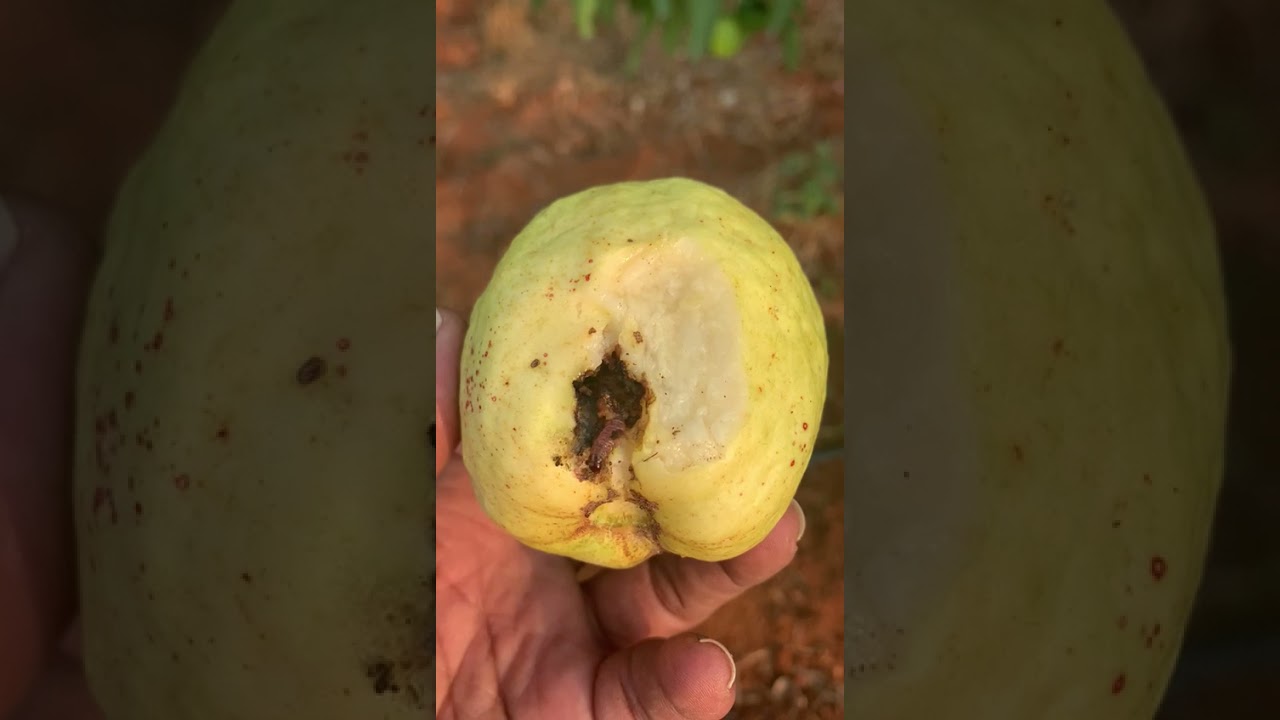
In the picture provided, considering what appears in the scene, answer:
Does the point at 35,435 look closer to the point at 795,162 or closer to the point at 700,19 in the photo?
the point at 700,19

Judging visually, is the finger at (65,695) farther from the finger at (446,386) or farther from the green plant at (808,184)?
the green plant at (808,184)

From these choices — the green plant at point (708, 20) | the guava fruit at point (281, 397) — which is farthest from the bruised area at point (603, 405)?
the green plant at point (708, 20)

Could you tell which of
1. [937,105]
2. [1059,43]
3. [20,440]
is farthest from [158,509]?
[1059,43]

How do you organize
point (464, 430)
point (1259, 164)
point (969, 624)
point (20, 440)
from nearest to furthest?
1. point (464, 430)
2. point (969, 624)
3. point (20, 440)
4. point (1259, 164)

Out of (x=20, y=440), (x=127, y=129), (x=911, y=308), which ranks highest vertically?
(x=127, y=129)

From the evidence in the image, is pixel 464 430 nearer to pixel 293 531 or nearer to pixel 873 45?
pixel 293 531

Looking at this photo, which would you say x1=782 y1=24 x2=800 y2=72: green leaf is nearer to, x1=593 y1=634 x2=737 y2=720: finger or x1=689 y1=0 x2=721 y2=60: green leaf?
x1=689 y1=0 x2=721 y2=60: green leaf

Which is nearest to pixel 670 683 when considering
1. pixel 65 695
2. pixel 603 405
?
pixel 603 405
